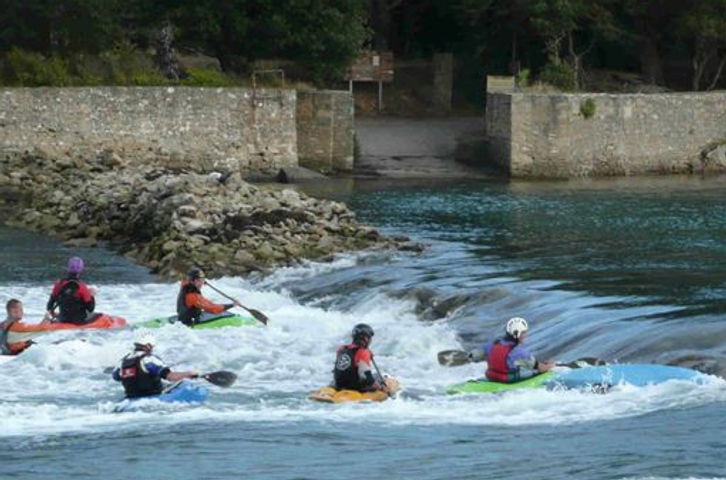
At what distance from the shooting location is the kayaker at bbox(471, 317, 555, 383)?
18.0 m

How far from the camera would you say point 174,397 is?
17.5 m

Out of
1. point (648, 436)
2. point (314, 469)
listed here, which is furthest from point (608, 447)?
point (314, 469)

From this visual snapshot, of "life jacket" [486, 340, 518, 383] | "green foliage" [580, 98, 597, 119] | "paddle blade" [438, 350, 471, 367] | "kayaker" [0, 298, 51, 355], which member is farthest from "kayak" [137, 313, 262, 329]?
"green foliage" [580, 98, 597, 119]

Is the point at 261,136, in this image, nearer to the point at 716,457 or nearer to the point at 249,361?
the point at 249,361

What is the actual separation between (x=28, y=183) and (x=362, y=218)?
9.32 metres

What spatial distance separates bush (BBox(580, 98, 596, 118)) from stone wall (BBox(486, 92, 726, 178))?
27 millimetres

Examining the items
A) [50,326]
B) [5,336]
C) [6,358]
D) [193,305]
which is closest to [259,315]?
[193,305]

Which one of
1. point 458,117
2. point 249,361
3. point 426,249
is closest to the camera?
point 249,361

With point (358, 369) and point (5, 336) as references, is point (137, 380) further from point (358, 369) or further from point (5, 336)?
point (5, 336)

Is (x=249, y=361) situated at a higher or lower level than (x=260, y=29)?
lower

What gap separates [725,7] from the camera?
47.2 metres

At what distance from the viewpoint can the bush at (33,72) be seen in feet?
143

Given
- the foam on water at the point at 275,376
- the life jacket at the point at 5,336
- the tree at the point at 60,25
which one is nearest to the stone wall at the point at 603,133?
the tree at the point at 60,25

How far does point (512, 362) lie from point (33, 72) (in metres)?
28.4
